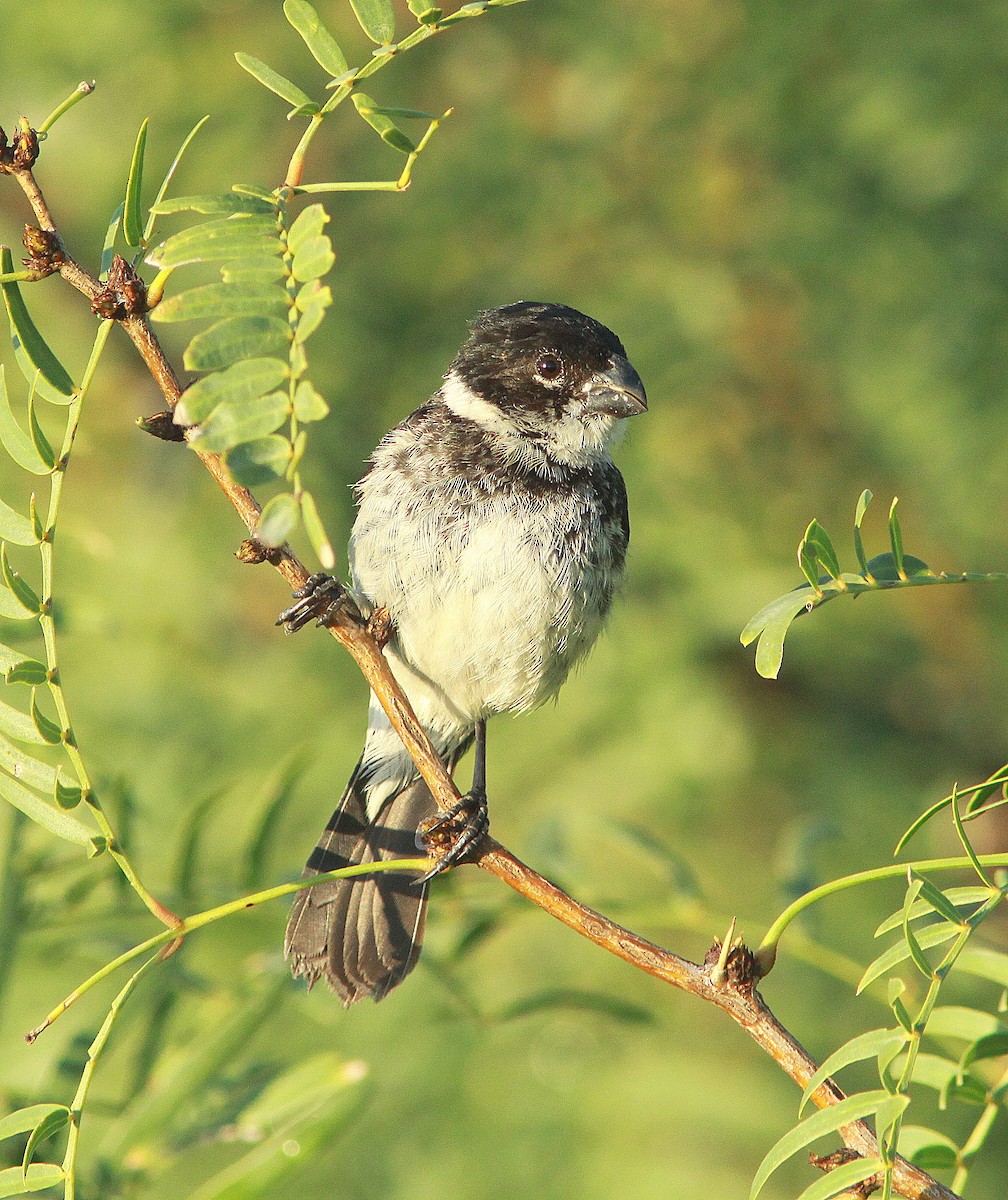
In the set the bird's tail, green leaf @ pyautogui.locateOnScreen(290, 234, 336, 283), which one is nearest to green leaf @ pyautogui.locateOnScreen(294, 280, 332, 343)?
green leaf @ pyautogui.locateOnScreen(290, 234, 336, 283)

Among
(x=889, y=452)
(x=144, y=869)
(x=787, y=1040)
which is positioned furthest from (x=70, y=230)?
(x=787, y=1040)

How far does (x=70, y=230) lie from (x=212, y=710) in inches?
72.6

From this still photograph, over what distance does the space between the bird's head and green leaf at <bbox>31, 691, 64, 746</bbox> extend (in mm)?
1763

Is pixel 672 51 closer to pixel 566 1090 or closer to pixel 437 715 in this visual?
pixel 437 715

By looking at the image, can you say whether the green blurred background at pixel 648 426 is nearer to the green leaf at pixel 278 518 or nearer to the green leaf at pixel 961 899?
the green leaf at pixel 961 899

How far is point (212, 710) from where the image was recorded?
455cm

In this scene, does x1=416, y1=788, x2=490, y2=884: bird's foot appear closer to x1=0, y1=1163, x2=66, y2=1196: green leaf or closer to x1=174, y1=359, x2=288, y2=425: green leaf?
x1=0, y1=1163, x2=66, y2=1196: green leaf

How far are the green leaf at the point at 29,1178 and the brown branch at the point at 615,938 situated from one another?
0.74 meters

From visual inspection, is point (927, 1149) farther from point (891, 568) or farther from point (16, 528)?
point (16, 528)

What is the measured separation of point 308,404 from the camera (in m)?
1.52

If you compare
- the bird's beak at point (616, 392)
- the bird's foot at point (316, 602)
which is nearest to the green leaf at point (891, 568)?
the bird's foot at point (316, 602)

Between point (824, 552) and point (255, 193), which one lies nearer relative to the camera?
point (255, 193)

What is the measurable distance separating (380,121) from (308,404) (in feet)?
1.43

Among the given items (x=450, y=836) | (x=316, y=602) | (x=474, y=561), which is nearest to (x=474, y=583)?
(x=474, y=561)
